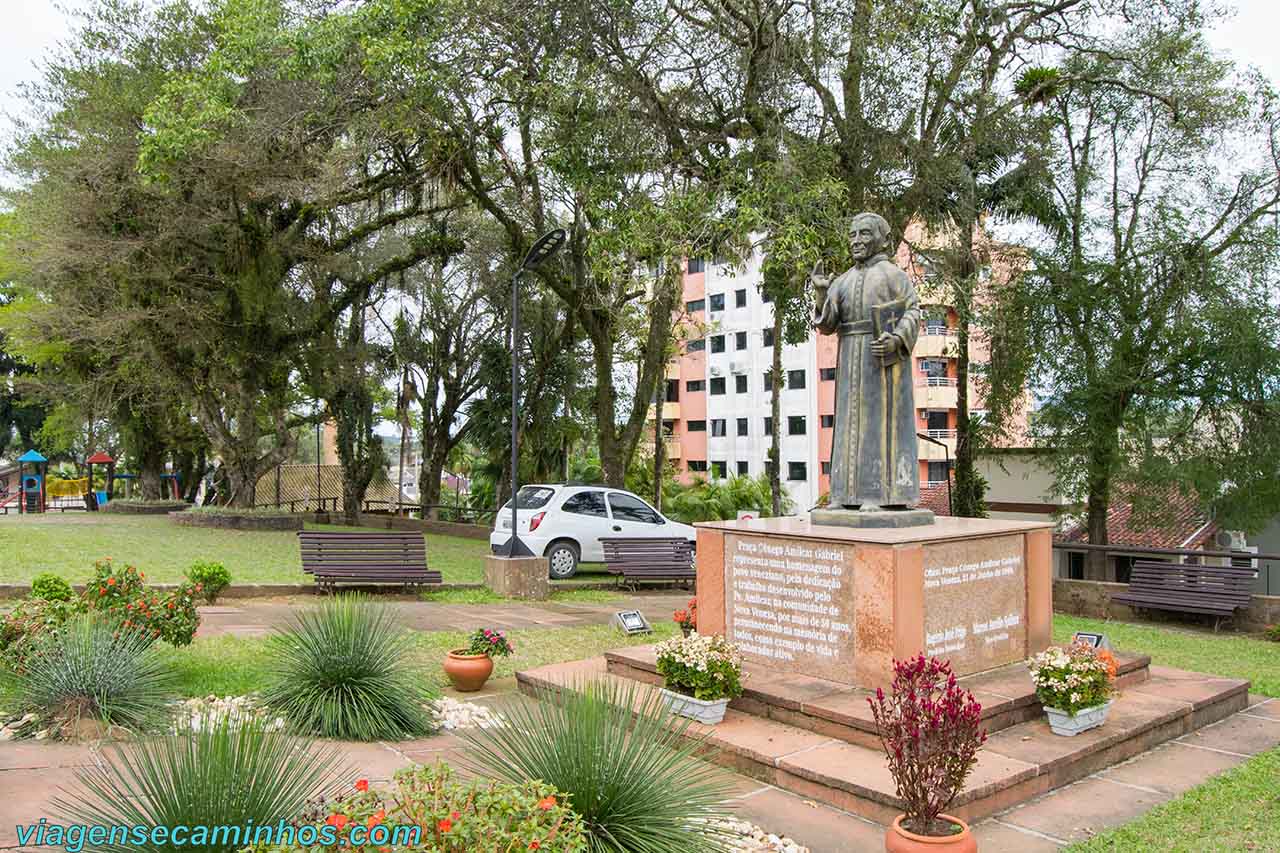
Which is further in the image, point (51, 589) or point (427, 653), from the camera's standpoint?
point (427, 653)

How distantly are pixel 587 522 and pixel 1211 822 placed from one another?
12163 mm

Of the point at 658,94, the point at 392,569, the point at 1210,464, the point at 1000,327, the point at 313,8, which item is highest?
the point at 313,8

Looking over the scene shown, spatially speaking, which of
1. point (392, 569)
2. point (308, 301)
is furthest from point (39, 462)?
point (392, 569)

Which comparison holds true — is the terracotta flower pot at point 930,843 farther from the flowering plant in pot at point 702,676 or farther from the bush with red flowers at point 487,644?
the bush with red flowers at point 487,644

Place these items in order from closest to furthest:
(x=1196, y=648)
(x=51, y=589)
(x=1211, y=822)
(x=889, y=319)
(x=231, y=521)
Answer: (x=1211, y=822) < (x=889, y=319) < (x=51, y=589) < (x=1196, y=648) < (x=231, y=521)

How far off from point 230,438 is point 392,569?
1408 cm

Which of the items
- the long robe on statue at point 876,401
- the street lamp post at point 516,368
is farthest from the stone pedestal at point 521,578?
the long robe on statue at point 876,401

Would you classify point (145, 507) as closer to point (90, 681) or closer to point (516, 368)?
point (516, 368)

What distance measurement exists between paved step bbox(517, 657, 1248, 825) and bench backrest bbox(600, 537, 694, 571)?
26.4 ft

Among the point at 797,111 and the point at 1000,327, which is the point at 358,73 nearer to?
the point at 797,111

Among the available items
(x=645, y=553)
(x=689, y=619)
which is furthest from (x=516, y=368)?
(x=689, y=619)

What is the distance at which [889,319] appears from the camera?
26.8 feet

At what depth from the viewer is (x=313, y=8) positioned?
17.6 meters

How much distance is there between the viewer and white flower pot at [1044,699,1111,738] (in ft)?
21.9
